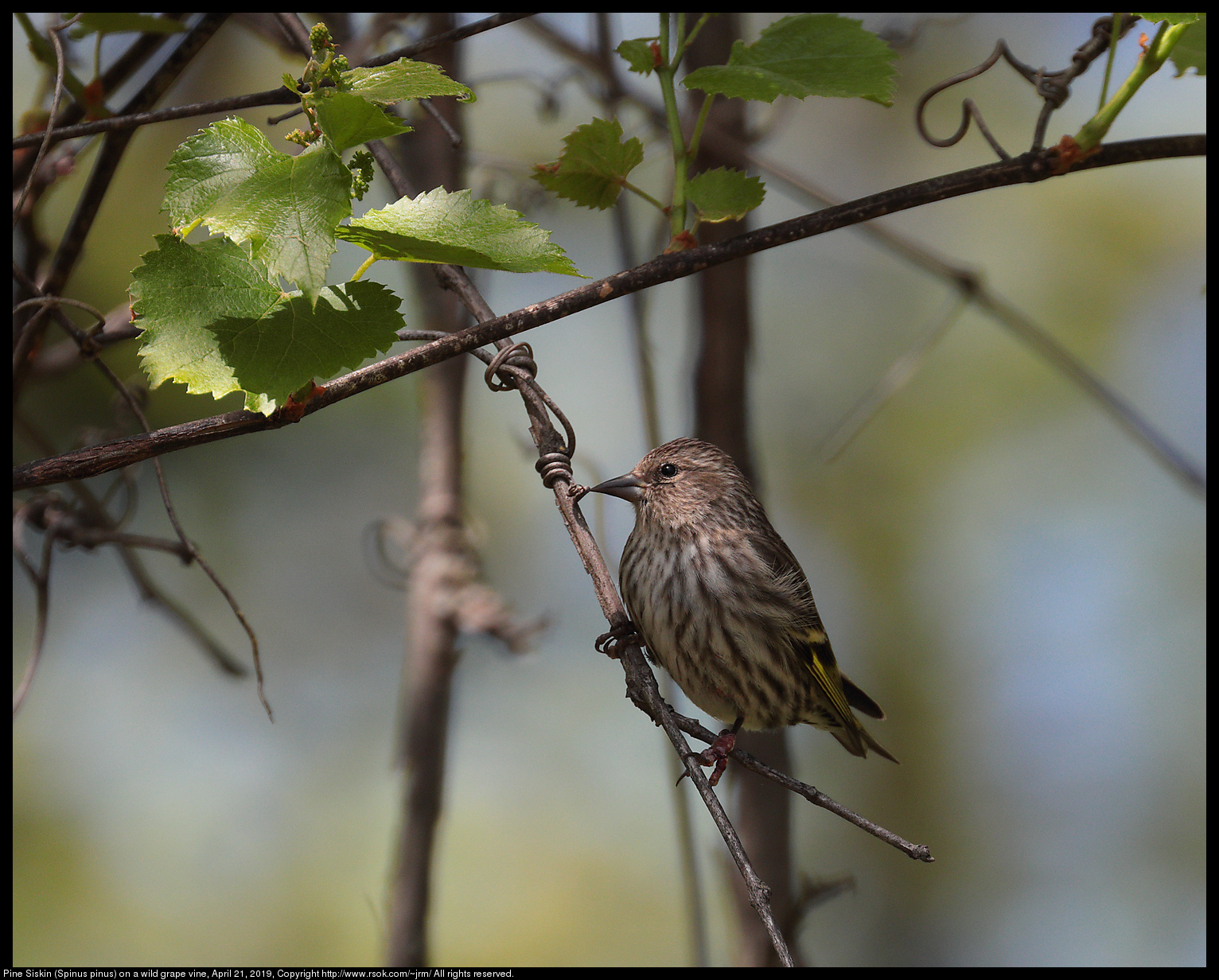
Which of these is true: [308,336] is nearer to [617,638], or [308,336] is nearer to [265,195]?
[265,195]

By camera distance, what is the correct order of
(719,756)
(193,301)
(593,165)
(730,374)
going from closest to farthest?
(193,301) → (593,165) → (719,756) → (730,374)

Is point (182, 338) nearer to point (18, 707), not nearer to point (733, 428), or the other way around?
point (18, 707)

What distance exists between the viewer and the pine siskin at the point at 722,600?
2.83 metres

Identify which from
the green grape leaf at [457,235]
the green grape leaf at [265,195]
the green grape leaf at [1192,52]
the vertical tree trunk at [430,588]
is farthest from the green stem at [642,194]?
the vertical tree trunk at [430,588]

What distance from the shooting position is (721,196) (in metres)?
1.63

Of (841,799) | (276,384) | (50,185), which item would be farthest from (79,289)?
(841,799)

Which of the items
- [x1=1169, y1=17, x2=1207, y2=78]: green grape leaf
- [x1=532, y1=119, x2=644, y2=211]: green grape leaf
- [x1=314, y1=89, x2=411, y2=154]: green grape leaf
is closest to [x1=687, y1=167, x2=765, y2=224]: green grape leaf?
[x1=532, y1=119, x2=644, y2=211]: green grape leaf

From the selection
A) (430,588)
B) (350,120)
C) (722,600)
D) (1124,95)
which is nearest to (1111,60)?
(1124,95)

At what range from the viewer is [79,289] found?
4270 mm

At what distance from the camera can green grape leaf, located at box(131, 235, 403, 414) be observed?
4.13 ft

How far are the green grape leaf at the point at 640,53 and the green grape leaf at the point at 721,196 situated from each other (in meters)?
0.21

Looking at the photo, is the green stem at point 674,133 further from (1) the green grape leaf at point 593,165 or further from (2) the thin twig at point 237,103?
(2) the thin twig at point 237,103

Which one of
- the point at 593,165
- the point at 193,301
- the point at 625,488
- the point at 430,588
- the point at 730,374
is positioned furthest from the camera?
the point at 730,374

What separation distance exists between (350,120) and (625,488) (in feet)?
6.24
